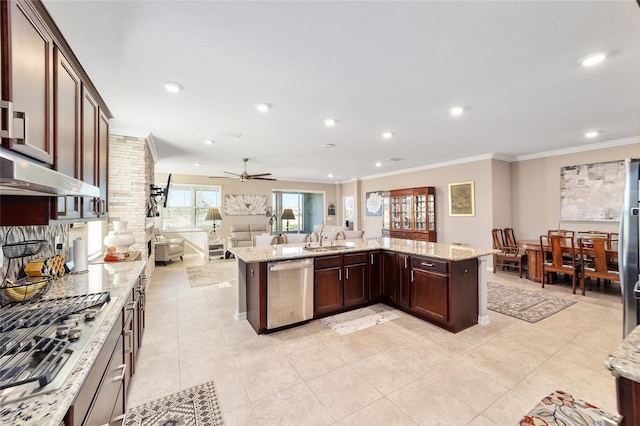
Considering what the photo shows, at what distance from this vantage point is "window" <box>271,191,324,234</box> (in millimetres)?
9977

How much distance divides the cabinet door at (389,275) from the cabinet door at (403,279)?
7cm

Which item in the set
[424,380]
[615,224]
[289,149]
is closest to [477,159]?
[615,224]

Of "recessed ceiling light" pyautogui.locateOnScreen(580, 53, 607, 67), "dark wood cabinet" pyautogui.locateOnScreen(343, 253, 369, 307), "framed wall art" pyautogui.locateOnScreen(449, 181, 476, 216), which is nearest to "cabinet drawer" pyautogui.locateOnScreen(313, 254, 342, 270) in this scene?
"dark wood cabinet" pyautogui.locateOnScreen(343, 253, 369, 307)

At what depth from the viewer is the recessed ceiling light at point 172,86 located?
261 centimetres

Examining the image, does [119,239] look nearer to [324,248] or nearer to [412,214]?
[324,248]

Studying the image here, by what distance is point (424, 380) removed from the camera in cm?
215

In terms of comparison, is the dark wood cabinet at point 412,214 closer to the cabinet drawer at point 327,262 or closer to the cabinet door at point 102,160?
the cabinet drawer at point 327,262

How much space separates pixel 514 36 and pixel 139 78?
3214 mm

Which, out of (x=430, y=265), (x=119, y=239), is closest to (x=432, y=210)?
(x=430, y=265)

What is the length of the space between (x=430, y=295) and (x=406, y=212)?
465 centimetres

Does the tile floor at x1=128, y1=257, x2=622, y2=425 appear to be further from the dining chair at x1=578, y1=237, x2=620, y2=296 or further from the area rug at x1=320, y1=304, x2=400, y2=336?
the dining chair at x1=578, y1=237, x2=620, y2=296

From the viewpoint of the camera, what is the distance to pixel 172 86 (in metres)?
2.66

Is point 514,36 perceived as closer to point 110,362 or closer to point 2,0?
point 2,0

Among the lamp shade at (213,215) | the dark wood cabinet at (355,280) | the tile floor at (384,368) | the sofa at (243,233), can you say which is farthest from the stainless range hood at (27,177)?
the lamp shade at (213,215)
